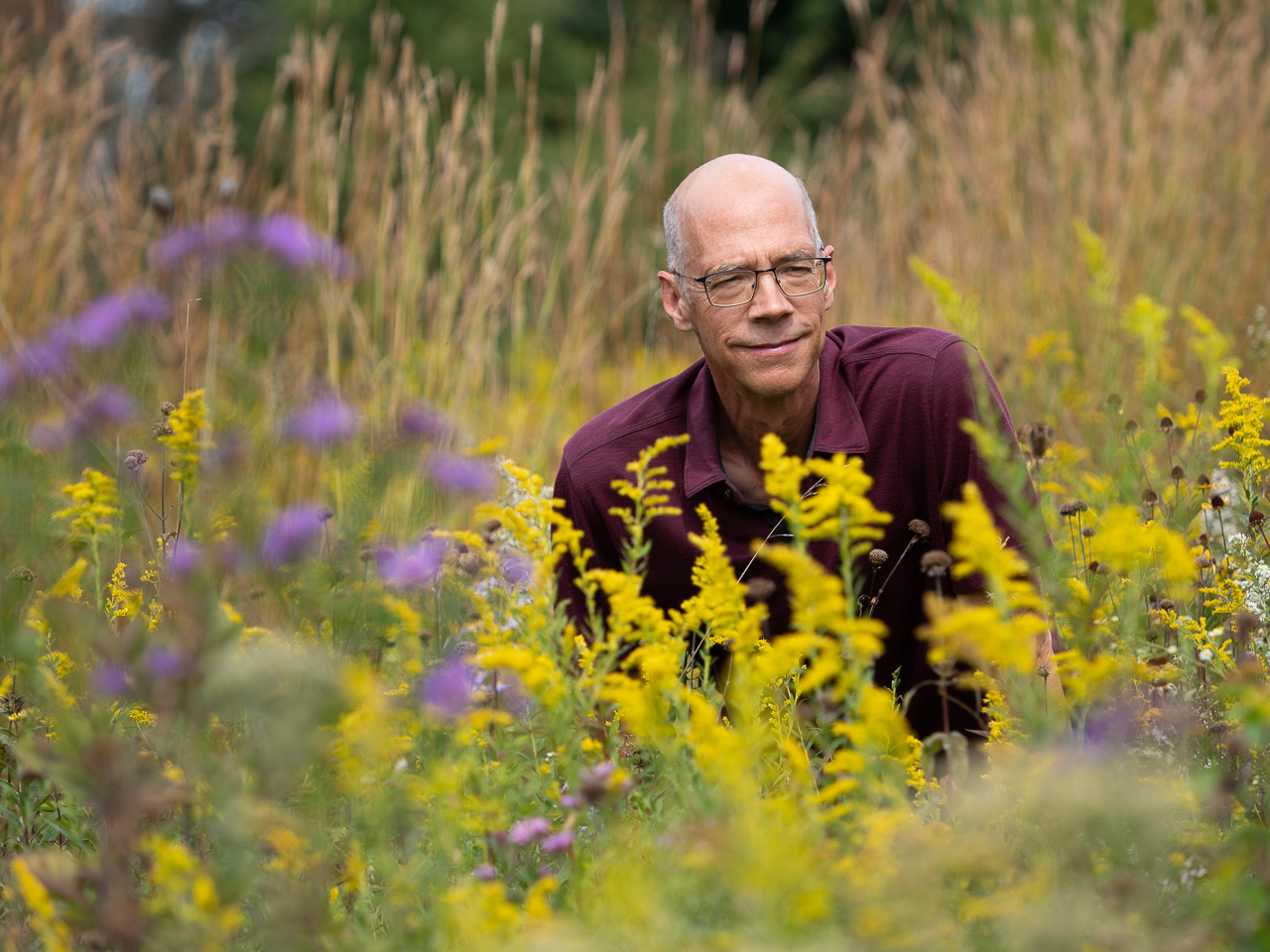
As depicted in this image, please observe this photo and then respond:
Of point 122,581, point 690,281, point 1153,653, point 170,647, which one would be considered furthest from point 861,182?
point 170,647

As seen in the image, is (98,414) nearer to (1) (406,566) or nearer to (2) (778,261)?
(1) (406,566)

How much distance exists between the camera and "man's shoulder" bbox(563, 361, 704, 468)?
2.91m

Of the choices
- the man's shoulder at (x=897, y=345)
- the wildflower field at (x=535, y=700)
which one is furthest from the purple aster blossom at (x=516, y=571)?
the man's shoulder at (x=897, y=345)

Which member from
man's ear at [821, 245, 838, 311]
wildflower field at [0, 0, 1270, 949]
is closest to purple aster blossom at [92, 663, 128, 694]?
wildflower field at [0, 0, 1270, 949]

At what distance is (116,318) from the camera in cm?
176

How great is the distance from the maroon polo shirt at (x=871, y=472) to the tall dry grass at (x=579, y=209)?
0.88 meters

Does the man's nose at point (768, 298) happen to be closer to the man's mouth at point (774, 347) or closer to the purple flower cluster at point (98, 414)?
the man's mouth at point (774, 347)

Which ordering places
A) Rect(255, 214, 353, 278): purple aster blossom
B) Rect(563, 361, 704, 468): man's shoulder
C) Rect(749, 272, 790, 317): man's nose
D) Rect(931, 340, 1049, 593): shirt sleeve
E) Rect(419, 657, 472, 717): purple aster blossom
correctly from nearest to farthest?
Rect(419, 657, 472, 717): purple aster blossom < Rect(255, 214, 353, 278): purple aster blossom < Rect(931, 340, 1049, 593): shirt sleeve < Rect(749, 272, 790, 317): man's nose < Rect(563, 361, 704, 468): man's shoulder

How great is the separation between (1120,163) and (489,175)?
2.48m

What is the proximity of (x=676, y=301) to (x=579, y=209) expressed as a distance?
1275mm

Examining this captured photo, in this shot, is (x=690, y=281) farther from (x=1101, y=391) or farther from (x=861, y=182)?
(x=861, y=182)

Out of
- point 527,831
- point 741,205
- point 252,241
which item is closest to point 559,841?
point 527,831

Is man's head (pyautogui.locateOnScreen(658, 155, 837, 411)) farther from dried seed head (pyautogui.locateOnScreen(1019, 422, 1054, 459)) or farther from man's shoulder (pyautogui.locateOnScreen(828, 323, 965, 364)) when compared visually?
dried seed head (pyautogui.locateOnScreen(1019, 422, 1054, 459))

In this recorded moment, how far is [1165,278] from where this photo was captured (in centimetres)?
432
